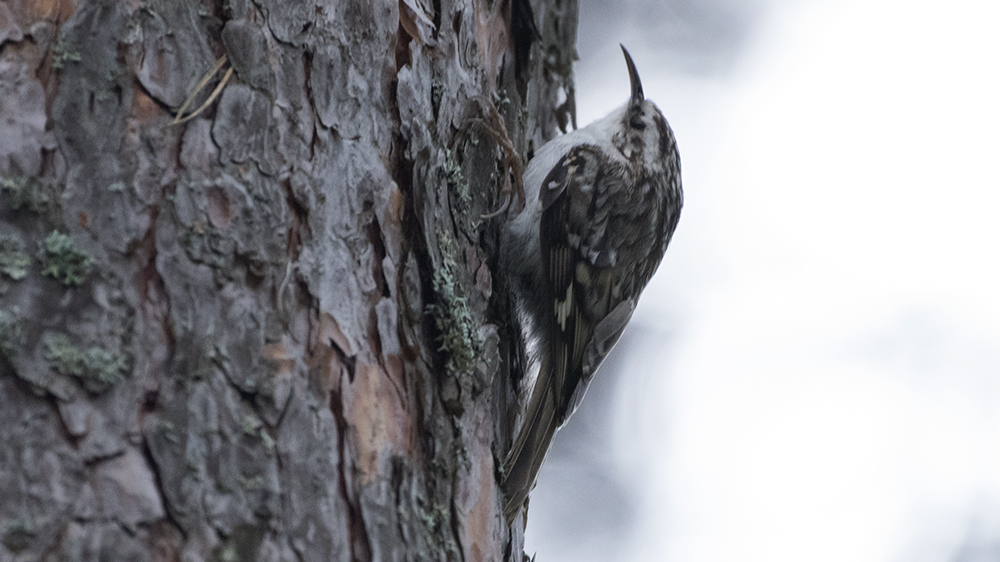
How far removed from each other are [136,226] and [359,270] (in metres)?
0.29

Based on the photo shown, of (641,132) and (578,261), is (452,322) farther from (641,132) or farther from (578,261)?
(641,132)

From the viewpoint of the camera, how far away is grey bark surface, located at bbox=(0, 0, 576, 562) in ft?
2.67

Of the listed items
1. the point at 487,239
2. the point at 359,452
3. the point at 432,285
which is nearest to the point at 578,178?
the point at 487,239

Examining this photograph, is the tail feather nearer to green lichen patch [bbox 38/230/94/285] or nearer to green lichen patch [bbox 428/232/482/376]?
green lichen patch [bbox 428/232/482/376]

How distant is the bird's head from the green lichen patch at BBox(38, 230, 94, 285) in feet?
4.86

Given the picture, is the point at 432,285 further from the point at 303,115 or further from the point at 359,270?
the point at 303,115

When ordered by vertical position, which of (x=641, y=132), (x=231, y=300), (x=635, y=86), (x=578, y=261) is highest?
(x=635, y=86)

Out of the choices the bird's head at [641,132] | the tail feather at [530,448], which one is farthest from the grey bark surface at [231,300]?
the bird's head at [641,132]

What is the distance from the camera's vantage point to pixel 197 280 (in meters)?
0.91

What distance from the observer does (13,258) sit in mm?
818

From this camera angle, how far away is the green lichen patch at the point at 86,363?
2.67 feet

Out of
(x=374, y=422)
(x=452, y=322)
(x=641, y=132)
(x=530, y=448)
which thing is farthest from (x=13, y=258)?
(x=641, y=132)

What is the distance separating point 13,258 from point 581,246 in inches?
50.9

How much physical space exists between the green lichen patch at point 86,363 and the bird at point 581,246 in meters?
0.88
